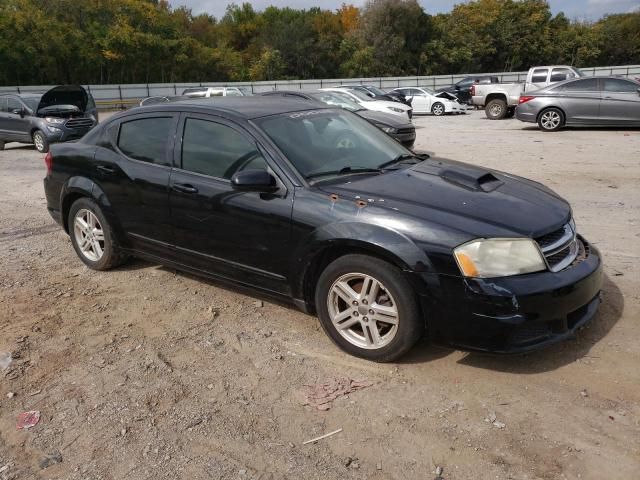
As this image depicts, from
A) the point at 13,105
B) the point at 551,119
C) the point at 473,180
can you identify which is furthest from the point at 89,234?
the point at 551,119

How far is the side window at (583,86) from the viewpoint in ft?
48.8

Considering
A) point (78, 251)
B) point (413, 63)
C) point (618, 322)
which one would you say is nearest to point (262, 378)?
point (618, 322)

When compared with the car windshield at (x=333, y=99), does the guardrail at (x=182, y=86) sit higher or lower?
higher

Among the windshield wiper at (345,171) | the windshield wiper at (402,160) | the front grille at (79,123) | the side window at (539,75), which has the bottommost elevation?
the front grille at (79,123)

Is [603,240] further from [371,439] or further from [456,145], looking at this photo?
[456,145]

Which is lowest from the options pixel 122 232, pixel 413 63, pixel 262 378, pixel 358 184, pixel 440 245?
pixel 262 378

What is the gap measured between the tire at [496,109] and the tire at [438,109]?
4.29 m

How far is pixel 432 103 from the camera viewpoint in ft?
84.1

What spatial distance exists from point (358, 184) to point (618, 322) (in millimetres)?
2085

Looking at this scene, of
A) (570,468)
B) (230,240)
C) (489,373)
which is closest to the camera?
(570,468)

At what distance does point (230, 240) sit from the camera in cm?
405

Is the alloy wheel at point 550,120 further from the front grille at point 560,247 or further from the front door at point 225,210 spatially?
the front door at point 225,210

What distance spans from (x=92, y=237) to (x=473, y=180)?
3.50 metres

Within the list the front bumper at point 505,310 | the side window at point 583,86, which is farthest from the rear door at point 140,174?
the side window at point 583,86
